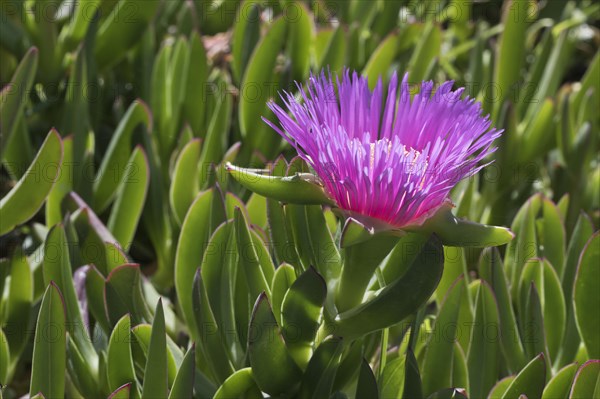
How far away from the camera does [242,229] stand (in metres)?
0.88

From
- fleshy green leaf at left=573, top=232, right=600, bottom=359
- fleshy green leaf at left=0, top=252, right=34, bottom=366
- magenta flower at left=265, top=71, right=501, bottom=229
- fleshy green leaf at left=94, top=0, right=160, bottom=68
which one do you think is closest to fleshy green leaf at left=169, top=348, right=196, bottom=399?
magenta flower at left=265, top=71, right=501, bottom=229

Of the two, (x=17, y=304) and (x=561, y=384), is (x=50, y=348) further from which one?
(x=561, y=384)

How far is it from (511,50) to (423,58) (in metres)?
0.17

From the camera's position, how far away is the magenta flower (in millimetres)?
690

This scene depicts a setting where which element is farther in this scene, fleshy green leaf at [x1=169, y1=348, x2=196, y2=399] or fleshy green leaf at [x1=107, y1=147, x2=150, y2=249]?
fleshy green leaf at [x1=107, y1=147, x2=150, y2=249]

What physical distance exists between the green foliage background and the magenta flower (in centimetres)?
5

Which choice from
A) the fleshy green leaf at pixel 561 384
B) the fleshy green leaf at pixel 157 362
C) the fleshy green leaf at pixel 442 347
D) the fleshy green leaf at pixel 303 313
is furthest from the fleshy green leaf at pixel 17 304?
the fleshy green leaf at pixel 561 384

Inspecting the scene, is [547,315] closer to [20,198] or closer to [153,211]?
[153,211]

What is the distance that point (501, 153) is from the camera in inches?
58.9

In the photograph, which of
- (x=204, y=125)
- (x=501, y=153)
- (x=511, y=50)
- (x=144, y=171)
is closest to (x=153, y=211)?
(x=144, y=171)

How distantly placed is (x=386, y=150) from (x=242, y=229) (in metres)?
0.25

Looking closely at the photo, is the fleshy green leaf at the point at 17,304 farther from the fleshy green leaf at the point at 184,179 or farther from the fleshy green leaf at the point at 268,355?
the fleshy green leaf at the point at 268,355

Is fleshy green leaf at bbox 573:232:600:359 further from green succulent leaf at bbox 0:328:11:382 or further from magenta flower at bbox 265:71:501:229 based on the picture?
green succulent leaf at bbox 0:328:11:382

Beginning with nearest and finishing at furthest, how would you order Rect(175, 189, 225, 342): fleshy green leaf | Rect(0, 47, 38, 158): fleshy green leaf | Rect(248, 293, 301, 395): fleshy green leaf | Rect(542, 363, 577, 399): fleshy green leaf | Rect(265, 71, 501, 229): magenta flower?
Rect(265, 71, 501, 229): magenta flower
Rect(248, 293, 301, 395): fleshy green leaf
Rect(542, 363, 577, 399): fleshy green leaf
Rect(175, 189, 225, 342): fleshy green leaf
Rect(0, 47, 38, 158): fleshy green leaf
